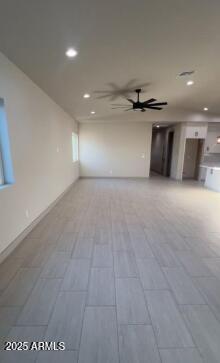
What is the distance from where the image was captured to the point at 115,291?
1.85 meters

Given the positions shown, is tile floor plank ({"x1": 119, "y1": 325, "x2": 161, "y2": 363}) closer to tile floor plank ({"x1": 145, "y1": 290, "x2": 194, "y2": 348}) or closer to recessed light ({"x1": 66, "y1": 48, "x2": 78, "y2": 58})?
tile floor plank ({"x1": 145, "y1": 290, "x2": 194, "y2": 348})

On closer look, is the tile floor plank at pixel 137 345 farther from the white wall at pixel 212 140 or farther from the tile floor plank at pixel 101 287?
the white wall at pixel 212 140

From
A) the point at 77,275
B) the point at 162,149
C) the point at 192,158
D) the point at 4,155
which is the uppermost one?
the point at 162,149

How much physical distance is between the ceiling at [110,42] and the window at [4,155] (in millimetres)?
858

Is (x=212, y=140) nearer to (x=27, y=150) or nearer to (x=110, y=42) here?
(x=110, y=42)

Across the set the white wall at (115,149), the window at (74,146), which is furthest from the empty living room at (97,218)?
the white wall at (115,149)

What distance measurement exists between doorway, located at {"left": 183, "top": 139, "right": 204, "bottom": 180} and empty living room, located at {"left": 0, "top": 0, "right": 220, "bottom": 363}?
4211mm

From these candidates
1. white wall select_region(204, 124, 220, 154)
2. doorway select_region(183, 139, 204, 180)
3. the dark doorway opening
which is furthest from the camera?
the dark doorway opening

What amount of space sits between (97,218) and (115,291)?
198 centimetres

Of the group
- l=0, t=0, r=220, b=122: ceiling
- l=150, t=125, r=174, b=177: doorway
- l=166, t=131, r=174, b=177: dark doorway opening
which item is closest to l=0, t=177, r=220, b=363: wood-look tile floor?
l=0, t=0, r=220, b=122: ceiling

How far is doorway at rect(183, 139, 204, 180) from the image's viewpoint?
8836mm

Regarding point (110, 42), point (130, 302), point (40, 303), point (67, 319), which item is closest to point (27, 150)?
point (110, 42)

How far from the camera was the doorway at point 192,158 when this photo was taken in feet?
29.0

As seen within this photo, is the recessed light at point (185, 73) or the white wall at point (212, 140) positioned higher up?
the recessed light at point (185, 73)
